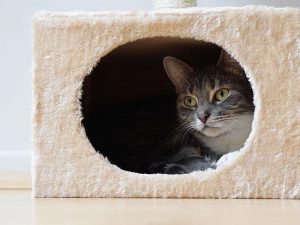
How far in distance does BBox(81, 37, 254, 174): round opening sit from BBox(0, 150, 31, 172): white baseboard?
327 mm

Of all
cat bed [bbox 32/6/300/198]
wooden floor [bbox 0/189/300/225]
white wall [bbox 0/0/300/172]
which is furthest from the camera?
white wall [bbox 0/0/300/172]

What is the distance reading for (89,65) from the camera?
1.28 meters

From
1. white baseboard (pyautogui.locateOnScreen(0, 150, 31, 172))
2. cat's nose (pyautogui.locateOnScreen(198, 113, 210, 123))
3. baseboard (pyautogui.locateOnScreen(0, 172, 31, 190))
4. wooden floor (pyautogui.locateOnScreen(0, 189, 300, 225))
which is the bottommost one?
baseboard (pyautogui.locateOnScreen(0, 172, 31, 190))

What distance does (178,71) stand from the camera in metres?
1.65

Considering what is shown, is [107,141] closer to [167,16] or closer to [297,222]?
[167,16]

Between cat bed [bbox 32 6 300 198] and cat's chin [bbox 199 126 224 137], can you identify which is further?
cat's chin [bbox 199 126 224 137]

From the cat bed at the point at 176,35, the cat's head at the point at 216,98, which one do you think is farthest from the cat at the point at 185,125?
the cat bed at the point at 176,35

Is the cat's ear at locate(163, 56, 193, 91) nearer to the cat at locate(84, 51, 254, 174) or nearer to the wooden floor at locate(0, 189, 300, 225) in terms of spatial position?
the cat at locate(84, 51, 254, 174)

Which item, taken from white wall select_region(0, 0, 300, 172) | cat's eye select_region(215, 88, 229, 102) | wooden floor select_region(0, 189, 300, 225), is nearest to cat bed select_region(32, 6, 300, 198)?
wooden floor select_region(0, 189, 300, 225)

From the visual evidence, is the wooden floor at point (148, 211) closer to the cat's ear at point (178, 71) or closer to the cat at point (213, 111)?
the cat at point (213, 111)

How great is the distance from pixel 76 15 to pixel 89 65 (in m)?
0.12

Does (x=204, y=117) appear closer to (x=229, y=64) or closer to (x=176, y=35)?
(x=229, y=64)

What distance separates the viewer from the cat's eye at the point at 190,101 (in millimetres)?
1611

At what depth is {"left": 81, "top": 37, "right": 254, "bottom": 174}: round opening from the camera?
4.98 feet
